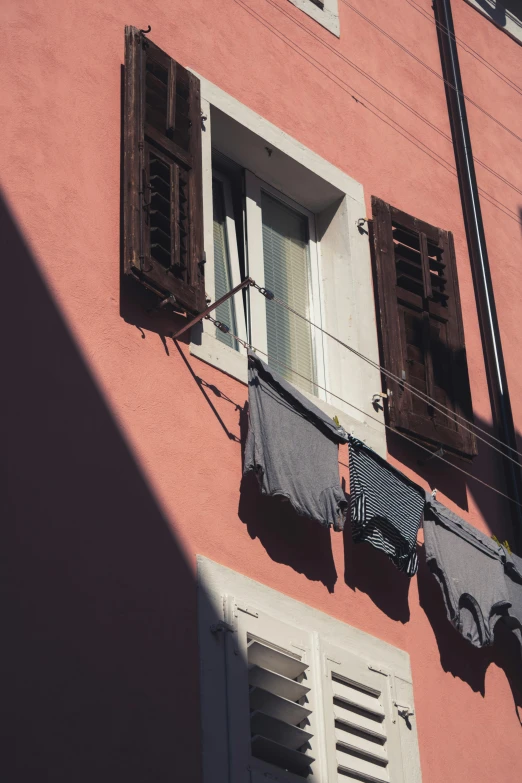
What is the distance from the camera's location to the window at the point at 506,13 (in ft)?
34.4

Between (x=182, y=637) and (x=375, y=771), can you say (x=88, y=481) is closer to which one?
(x=182, y=637)

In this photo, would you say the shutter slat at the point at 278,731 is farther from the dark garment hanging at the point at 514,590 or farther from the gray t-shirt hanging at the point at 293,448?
the dark garment hanging at the point at 514,590

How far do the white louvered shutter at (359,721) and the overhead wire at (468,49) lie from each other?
5.34m

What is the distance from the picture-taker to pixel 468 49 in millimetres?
10055

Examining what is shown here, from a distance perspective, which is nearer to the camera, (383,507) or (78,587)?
(78,587)

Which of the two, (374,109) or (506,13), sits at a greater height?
(506,13)

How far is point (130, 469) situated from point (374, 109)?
3.92 meters

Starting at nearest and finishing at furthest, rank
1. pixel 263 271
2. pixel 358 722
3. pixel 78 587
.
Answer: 1. pixel 78 587
2. pixel 358 722
3. pixel 263 271

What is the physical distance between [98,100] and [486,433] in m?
3.02

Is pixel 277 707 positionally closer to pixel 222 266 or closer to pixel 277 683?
pixel 277 683

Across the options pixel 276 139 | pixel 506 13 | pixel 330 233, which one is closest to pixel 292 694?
pixel 330 233

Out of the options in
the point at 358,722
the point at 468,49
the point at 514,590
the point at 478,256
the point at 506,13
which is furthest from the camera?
the point at 506,13

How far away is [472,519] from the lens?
24.9 ft

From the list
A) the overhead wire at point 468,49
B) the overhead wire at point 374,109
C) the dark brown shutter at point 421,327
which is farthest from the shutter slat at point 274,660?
the overhead wire at point 468,49
